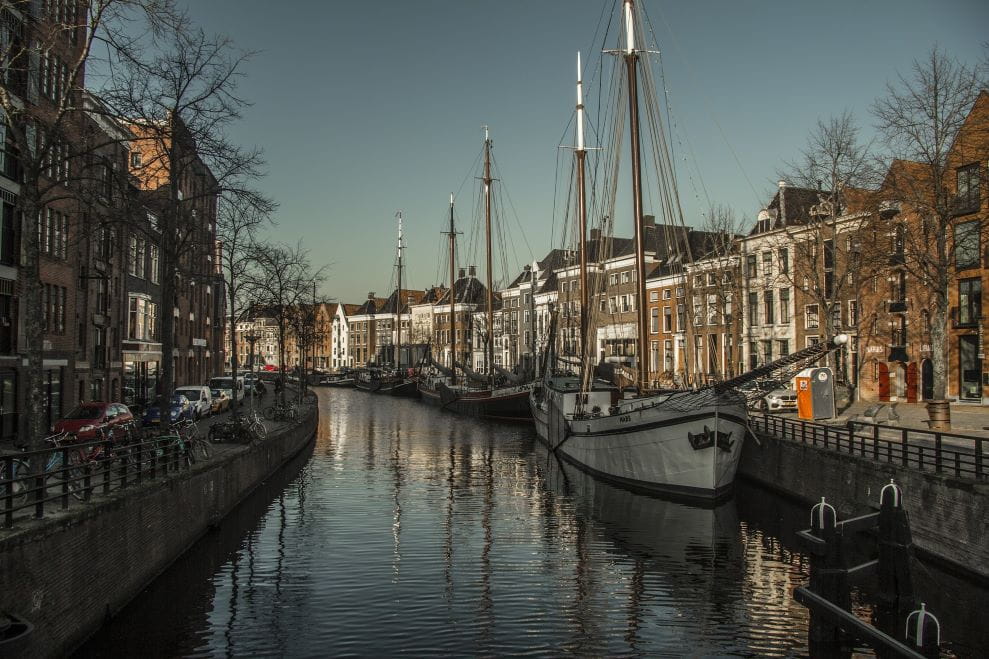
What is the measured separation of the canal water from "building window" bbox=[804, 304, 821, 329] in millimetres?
31244

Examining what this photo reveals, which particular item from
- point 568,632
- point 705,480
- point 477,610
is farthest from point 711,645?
point 705,480

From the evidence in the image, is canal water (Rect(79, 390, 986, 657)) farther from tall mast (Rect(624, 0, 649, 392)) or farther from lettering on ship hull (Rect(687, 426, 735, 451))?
tall mast (Rect(624, 0, 649, 392))

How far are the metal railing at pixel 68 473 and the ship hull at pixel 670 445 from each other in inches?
575

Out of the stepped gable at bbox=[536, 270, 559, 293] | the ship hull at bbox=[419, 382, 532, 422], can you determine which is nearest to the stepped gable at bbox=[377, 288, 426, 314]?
the stepped gable at bbox=[536, 270, 559, 293]

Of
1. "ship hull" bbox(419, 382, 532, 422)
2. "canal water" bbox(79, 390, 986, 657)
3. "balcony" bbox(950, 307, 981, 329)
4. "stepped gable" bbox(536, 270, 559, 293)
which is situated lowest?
"canal water" bbox(79, 390, 986, 657)

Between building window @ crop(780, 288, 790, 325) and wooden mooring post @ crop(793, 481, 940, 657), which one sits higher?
building window @ crop(780, 288, 790, 325)

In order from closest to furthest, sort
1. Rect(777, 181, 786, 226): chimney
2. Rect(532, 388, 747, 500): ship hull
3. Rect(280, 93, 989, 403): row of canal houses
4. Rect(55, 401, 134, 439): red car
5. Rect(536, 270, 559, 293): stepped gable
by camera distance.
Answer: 1. Rect(532, 388, 747, 500): ship hull
2. Rect(55, 401, 134, 439): red car
3. Rect(280, 93, 989, 403): row of canal houses
4. Rect(777, 181, 786, 226): chimney
5. Rect(536, 270, 559, 293): stepped gable

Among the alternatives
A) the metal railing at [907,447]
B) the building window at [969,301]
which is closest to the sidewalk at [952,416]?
the metal railing at [907,447]

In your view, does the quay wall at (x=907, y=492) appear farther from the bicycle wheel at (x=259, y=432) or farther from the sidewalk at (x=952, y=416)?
the bicycle wheel at (x=259, y=432)

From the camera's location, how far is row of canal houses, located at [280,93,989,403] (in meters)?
36.3

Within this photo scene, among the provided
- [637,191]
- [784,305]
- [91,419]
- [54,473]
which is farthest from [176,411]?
[784,305]

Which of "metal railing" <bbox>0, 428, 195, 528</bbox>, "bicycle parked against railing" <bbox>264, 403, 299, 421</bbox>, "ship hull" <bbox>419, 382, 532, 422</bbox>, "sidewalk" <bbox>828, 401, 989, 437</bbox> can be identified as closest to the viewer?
"metal railing" <bbox>0, 428, 195, 528</bbox>

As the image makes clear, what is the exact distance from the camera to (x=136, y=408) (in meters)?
44.3

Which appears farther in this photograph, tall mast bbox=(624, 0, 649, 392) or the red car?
tall mast bbox=(624, 0, 649, 392)
